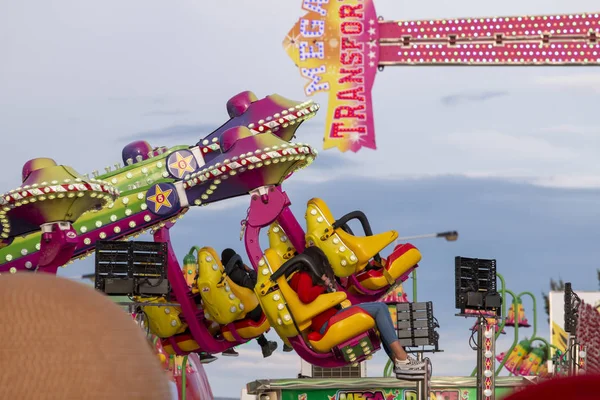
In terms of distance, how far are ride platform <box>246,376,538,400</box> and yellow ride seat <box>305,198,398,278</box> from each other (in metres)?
3.22

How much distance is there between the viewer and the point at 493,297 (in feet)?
49.0

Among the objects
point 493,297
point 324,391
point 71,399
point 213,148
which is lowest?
point 71,399

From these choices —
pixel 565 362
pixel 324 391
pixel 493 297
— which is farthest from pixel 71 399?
pixel 565 362

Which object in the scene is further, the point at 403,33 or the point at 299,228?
the point at 403,33

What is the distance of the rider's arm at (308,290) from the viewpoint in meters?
12.6

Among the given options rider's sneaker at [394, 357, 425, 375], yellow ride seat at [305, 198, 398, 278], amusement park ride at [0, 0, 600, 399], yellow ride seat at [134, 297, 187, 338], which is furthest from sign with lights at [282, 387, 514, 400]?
rider's sneaker at [394, 357, 425, 375]

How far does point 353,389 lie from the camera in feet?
54.1

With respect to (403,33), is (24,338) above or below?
below

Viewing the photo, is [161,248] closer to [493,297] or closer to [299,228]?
[299,228]

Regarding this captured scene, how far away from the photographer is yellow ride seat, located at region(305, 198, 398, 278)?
1341 cm

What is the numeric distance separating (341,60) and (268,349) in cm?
533

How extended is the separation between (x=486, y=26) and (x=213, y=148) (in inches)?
232

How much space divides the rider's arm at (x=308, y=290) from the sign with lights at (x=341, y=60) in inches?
215

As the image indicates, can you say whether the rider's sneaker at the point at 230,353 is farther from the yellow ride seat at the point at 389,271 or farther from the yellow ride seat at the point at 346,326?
the yellow ride seat at the point at 346,326
